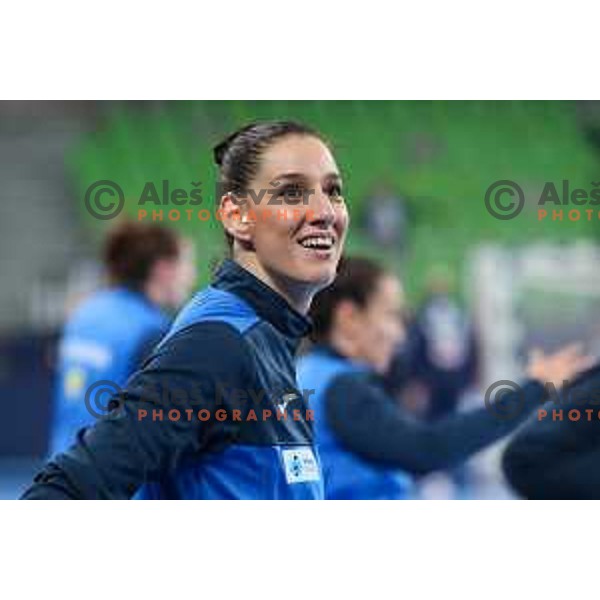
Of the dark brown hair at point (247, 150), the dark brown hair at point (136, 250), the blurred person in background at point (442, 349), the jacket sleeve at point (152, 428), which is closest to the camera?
the jacket sleeve at point (152, 428)

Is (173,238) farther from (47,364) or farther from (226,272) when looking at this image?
(226,272)

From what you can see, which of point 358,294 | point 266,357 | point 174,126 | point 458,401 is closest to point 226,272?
point 266,357

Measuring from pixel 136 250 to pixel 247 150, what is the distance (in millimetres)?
1411

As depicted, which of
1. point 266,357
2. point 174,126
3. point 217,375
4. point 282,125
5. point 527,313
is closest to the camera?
point 217,375

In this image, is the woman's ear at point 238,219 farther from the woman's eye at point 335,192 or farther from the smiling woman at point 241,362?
the woman's eye at point 335,192

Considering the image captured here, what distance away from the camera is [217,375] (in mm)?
2270

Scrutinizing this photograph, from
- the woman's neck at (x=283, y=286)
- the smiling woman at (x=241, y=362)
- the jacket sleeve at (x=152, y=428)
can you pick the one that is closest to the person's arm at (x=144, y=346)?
the smiling woman at (x=241, y=362)

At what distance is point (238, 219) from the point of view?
2.75m

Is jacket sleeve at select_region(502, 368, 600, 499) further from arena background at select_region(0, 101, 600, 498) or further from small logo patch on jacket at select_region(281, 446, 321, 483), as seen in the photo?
small logo patch on jacket at select_region(281, 446, 321, 483)

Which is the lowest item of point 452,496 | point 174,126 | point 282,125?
point 452,496

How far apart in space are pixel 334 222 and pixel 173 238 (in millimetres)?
1248

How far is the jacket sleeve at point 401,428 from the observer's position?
147 inches
